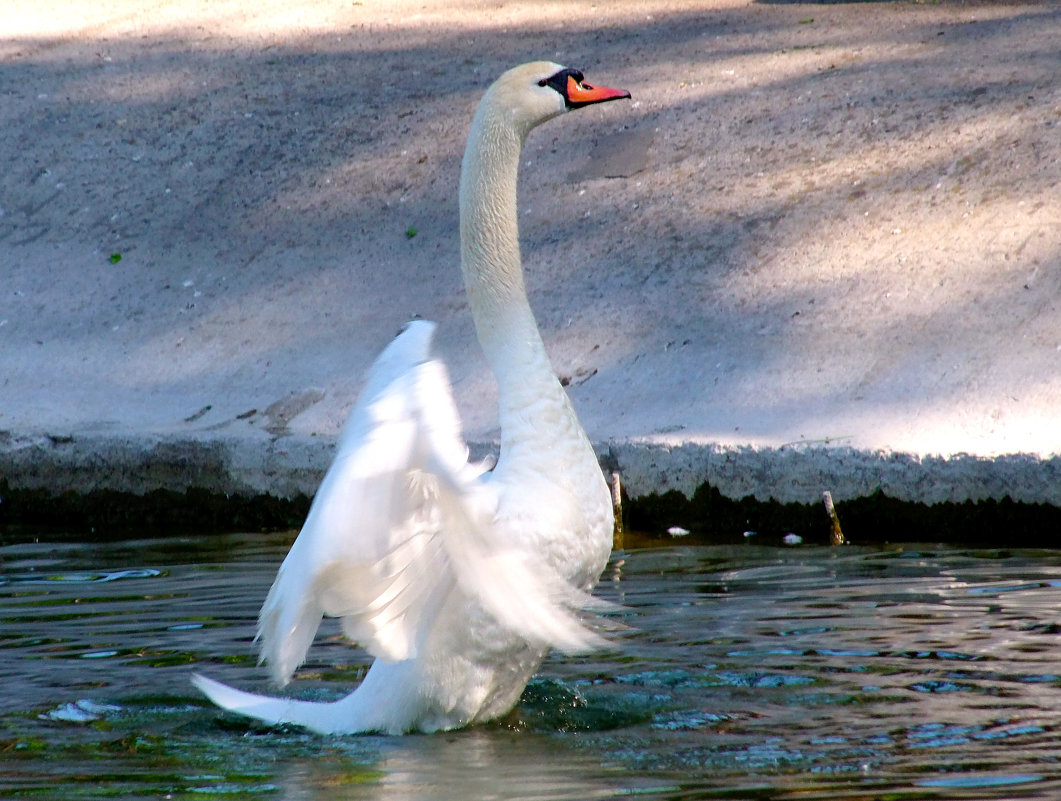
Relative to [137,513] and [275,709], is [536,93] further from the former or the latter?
[137,513]

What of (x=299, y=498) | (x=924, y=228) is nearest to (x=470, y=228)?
(x=299, y=498)

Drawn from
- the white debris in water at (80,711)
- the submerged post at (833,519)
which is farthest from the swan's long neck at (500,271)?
the submerged post at (833,519)

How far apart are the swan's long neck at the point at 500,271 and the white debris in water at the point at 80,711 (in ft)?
4.81

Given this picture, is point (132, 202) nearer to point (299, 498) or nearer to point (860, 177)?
point (299, 498)

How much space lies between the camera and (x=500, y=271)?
14.5 ft

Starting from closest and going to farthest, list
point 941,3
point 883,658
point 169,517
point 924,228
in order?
point 883,658, point 169,517, point 924,228, point 941,3

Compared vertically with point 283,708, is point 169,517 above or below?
above

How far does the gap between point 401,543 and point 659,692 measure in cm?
131

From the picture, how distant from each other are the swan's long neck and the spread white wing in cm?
36

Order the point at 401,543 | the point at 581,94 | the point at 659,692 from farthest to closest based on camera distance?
the point at 581,94 → the point at 659,692 → the point at 401,543

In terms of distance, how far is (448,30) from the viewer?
13.2m

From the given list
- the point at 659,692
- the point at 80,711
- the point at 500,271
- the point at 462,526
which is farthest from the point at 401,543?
the point at 80,711

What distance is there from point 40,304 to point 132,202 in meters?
1.40

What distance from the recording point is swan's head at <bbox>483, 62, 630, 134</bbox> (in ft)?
15.0
